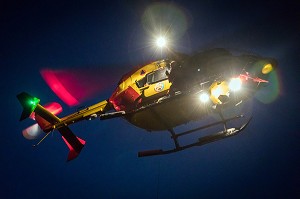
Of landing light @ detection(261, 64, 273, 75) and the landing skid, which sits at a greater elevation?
landing light @ detection(261, 64, 273, 75)

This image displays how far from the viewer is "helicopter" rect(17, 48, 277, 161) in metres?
7.20

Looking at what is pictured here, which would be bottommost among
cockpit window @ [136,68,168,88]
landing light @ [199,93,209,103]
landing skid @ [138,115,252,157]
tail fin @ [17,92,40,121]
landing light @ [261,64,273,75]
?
landing skid @ [138,115,252,157]

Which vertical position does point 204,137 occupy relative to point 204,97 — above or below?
below

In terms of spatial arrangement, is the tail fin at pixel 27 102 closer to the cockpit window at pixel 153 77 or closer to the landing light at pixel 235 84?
the cockpit window at pixel 153 77

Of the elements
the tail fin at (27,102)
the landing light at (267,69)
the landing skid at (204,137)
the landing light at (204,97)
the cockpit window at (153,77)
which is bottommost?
the landing skid at (204,137)

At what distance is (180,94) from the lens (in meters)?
7.18

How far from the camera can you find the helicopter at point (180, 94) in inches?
283

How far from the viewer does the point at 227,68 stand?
7.21 m

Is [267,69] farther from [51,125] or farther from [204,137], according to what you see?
[51,125]

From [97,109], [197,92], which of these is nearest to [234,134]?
[197,92]

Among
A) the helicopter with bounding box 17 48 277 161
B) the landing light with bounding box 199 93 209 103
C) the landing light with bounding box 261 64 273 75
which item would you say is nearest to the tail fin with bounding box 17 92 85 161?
the helicopter with bounding box 17 48 277 161

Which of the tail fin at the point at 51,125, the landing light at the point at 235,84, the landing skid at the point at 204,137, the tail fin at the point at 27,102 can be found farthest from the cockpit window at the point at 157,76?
the tail fin at the point at 27,102

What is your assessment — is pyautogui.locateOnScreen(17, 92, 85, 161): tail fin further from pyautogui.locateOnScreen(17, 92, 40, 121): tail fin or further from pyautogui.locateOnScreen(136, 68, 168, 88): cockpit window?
pyautogui.locateOnScreen(136, 68, 168, 88): cockpit window

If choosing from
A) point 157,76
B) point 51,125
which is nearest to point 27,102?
point 51,125
